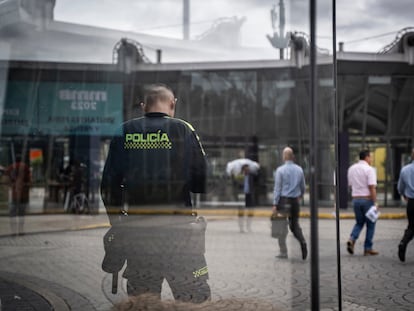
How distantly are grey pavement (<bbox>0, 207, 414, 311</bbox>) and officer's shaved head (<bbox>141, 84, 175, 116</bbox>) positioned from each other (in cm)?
103

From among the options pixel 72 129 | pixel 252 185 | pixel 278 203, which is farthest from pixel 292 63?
pixel 252 185

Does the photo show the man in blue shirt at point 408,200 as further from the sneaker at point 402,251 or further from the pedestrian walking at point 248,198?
the pedestrian walking at point 248,198

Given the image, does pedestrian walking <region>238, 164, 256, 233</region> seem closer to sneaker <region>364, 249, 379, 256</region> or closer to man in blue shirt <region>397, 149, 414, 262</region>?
sneaker <region>364, 249, 379, 256</region>

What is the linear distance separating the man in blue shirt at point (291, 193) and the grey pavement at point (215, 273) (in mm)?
100

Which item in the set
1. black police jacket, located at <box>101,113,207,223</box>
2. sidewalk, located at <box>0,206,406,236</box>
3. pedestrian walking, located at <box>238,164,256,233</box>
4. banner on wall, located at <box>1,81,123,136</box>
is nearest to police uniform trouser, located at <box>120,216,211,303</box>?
black police jacket, located at <box>101,113,207,223</box>

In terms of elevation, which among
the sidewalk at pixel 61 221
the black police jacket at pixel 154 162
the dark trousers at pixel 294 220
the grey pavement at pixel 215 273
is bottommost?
the grey pavement at pixel 215 273

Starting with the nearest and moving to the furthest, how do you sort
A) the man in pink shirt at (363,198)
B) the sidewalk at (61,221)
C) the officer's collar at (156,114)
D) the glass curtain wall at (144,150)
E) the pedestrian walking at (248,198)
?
the glass curtain wall at (144,150) → the officer's collar at (156,114) → the sidewalk at (61,221) → the pedestrian walking at (248,198) → the man in pink shirt at (363,198)

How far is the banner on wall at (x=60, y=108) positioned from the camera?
391 centimetres

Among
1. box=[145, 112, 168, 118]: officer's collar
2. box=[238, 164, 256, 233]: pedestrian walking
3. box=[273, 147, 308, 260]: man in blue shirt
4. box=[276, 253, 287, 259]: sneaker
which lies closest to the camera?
box=[273, 147, 308, 260]: man in blue shirt

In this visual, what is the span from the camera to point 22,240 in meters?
3.80

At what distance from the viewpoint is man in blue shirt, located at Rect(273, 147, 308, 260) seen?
2.94 m

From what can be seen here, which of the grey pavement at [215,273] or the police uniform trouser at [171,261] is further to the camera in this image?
the police uniform trouser at [171,261]

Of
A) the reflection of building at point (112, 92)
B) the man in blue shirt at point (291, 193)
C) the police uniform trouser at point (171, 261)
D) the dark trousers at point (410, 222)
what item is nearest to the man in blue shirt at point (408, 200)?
the dark trousers at point (410, 222)

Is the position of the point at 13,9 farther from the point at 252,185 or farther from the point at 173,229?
the point at 252,185
